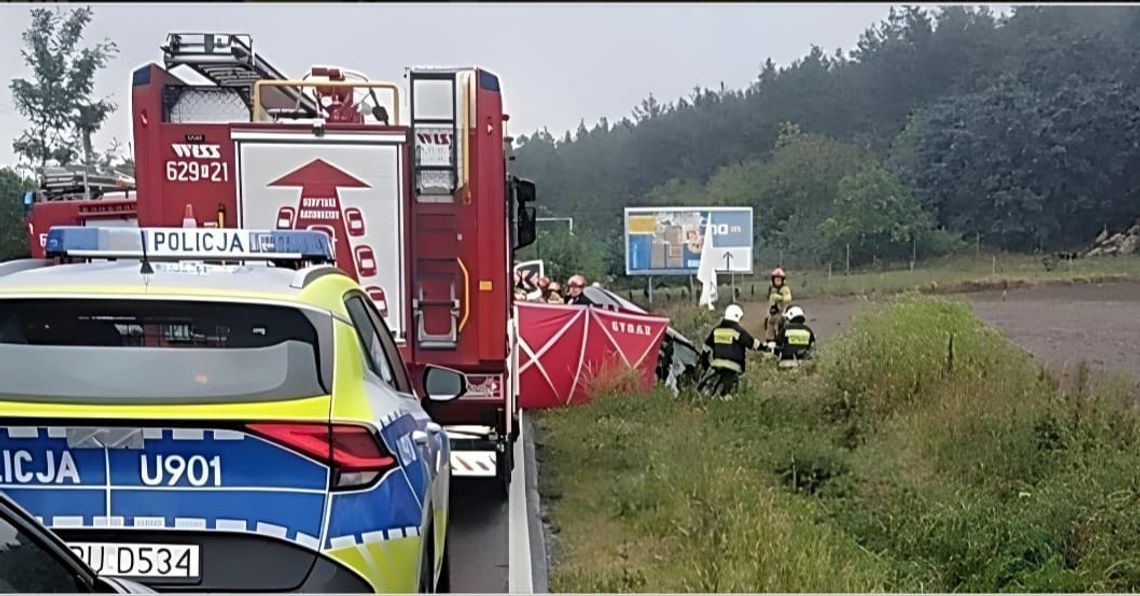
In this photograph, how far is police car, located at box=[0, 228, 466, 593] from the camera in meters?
3.34

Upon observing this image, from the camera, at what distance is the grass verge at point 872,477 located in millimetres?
5930

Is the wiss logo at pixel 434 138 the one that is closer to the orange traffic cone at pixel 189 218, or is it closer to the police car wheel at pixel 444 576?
the orange traffic cone at pixel 189 218

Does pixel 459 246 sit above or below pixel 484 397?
above

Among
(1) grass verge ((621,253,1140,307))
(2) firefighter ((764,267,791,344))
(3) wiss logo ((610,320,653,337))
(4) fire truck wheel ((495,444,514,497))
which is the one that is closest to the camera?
(4) fire truck wheel ((495,444,514,497))

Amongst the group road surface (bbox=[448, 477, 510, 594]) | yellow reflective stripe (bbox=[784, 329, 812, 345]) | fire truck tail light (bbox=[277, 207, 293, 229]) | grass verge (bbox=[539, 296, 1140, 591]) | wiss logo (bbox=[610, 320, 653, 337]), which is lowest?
road surface (bbox=[448, 477, 510, 594])

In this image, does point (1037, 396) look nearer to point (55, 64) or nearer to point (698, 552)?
point (698, 552)

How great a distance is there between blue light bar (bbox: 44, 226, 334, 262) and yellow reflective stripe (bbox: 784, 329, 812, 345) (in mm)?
8575

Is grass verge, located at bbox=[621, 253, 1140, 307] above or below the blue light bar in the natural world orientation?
below

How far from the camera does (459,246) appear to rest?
754cm

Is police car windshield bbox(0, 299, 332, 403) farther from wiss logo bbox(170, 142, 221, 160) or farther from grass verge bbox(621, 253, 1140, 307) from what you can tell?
grass verge bbox(621, 253, 1140, 307)

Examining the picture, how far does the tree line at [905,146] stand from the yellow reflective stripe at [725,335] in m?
2.46

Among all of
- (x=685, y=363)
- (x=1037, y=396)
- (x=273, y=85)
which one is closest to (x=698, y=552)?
(x=1037, y=396)

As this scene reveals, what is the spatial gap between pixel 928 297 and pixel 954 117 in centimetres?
277

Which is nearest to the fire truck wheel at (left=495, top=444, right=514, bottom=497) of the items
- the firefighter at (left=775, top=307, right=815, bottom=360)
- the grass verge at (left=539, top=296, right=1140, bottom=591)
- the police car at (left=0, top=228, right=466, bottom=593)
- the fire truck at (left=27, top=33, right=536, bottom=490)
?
the fire truck at (left=27, top=33, right=536, bottom=490)
